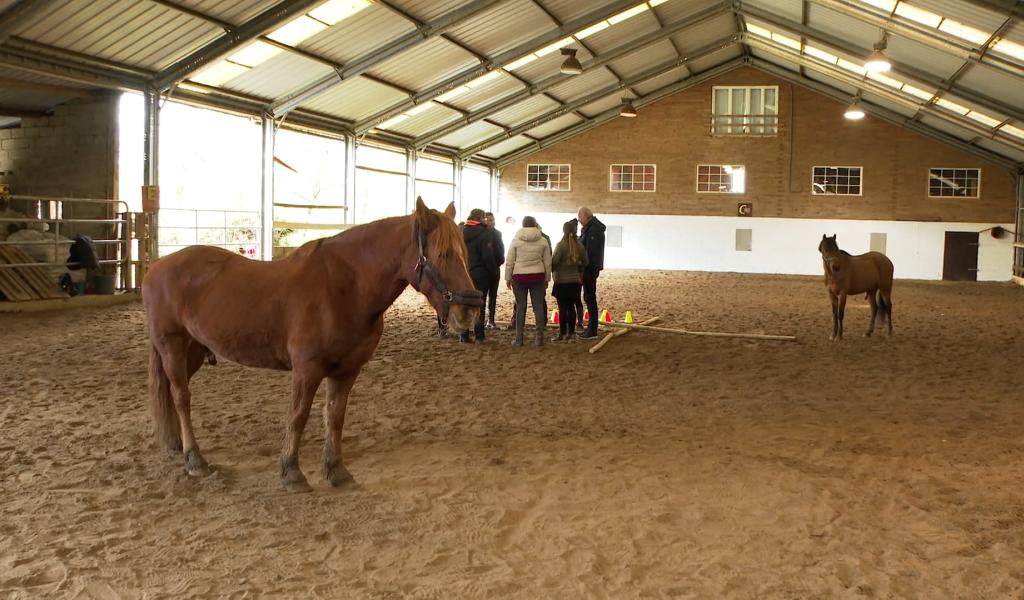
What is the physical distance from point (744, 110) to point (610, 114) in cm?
488

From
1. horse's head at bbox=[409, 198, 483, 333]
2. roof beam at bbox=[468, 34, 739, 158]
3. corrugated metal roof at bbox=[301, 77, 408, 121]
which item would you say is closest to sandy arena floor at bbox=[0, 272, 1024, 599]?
horse's head at bbox=[409, 198, 483, 333]

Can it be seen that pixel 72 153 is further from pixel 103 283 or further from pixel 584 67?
pixel 584 67

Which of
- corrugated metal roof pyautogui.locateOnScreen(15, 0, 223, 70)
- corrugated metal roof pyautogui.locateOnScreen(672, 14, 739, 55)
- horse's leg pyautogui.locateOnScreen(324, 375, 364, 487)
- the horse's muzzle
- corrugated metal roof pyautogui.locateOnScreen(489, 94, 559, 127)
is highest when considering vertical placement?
corrugated metal roof pyautogui.locateOnScreen(672, 14, 739, 55)

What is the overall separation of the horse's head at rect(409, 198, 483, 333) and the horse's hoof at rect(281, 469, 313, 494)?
1180 millimetres

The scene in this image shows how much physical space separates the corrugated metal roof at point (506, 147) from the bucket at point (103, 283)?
A: 58.7ft

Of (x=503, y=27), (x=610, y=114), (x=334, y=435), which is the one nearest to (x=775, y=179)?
(x=610, y=114)

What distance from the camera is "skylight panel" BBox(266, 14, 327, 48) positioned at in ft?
48.8

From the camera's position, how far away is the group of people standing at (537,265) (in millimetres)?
10289

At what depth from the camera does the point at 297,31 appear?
15250 millimetres

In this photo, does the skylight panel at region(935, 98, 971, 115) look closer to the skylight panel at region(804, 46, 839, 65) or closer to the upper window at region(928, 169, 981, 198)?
the skylight panel at region(804, 46, 839, 65)

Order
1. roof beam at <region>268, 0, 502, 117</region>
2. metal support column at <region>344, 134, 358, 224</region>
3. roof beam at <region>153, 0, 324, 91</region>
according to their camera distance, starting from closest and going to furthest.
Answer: roof beam at <region>153, 0, 324, 91</region>, roof beam at <region>268, 0, 502, 117</region>, metal support column at <region>344, 134, 358, 224</region>

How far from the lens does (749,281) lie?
2536 centimetres

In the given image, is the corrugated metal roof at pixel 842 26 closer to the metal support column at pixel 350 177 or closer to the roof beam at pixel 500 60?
the roof beam at pixel 500 60

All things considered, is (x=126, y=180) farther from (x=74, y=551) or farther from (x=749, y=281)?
(x=74, y=551)
